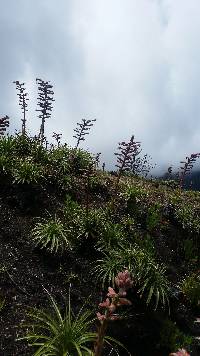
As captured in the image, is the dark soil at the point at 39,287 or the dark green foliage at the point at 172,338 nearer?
the dark soil at the point at 39,287

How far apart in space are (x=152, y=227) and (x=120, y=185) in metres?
2.48

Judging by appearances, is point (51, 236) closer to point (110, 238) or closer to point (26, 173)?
point (110, 238)

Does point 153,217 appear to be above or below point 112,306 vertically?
above

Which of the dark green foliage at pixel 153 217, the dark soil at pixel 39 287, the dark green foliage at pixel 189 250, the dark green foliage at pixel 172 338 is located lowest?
the dark green foliage at pixel 172 338

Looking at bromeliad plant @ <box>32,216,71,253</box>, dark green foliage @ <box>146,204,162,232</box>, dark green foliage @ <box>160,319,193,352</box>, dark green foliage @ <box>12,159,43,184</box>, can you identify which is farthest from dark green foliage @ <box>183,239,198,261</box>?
dark green foliage @ <box>12,159,43,184</box>

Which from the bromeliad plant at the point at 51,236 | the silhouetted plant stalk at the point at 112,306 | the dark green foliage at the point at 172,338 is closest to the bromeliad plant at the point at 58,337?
the dark green foliage at the point at 172,338

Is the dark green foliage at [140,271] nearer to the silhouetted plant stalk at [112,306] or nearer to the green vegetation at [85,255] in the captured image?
the green vegetation at [85,255]

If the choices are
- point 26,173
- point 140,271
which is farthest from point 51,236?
point 26,173

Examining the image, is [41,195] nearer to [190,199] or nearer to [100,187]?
[100,187]

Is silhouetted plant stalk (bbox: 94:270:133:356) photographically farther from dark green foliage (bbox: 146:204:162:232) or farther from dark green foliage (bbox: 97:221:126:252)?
dark green foliage (bbox: 146:204:162:232)

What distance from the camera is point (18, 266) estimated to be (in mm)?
Result: 10883

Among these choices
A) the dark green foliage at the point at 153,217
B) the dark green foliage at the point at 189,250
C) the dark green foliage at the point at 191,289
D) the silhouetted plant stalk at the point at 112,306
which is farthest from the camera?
the dark green foliage at the point at 153,217

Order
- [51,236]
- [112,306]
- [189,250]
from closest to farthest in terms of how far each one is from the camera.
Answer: [112,306], [51,236], [189,250]

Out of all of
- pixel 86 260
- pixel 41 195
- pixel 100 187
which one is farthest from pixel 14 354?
pixel 100 187
